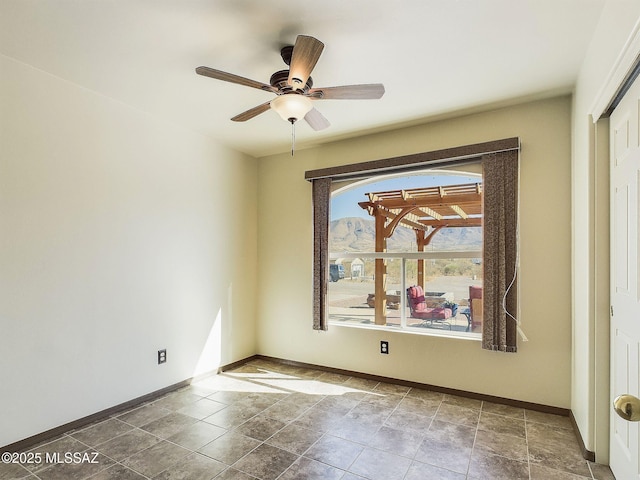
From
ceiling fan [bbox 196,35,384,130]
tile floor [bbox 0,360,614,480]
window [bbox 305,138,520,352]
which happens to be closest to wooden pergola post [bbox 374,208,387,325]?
tile floor [bbox 0,360,614,480]

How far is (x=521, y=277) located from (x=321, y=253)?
1.93 m

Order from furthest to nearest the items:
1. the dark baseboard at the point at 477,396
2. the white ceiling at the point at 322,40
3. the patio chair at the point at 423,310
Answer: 1. the patio chair at the point at 423,310
2. the dark baseboard at the point at 477,396
3. the white ceiling at the point at 322,40

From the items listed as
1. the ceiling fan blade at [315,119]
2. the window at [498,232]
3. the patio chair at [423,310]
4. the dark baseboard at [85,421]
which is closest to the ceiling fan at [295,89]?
the ceiling fan blade at [315,119]

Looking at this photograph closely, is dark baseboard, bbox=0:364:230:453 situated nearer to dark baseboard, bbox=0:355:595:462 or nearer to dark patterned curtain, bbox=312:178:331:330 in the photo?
dark baseboard, bbox=0:355:595:462

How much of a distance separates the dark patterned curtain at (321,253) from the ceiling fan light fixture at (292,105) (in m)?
1.72

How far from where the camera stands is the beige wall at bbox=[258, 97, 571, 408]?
2.93m

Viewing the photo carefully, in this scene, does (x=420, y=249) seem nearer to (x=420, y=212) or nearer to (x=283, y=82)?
(x=420, y=212)

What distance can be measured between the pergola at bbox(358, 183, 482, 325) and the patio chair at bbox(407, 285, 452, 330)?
0.38 ft

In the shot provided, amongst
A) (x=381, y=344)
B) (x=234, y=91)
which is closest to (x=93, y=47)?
(x=234, y=91)

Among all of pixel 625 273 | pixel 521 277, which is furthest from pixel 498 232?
pixel 625 273

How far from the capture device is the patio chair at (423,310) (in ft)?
11.6

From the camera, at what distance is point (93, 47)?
2.25 m

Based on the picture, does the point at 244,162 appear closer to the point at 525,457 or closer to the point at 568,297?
the point at 568,297

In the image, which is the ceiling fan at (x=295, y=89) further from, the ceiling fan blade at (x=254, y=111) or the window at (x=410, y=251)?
the window at (x=410, y=251)
